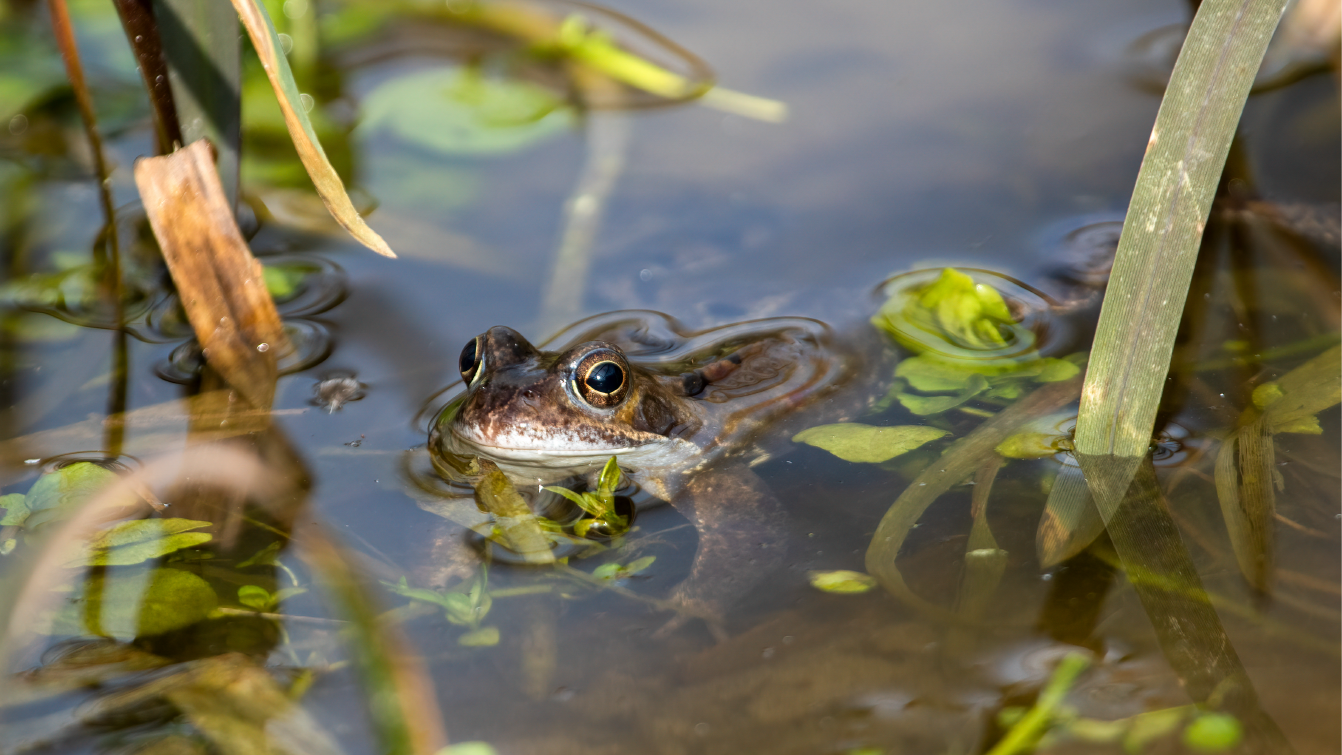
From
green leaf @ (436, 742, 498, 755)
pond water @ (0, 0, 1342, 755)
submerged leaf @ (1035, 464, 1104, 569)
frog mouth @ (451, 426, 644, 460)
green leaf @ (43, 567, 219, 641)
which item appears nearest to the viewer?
green leaf @ (436, 742, 498, 755)

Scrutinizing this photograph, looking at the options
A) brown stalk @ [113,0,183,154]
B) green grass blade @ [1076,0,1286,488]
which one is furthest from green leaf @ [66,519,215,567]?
green grass blade @ [1076,0,1286,488]

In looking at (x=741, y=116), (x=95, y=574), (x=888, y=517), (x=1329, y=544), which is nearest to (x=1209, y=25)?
(x=1329, y=544)

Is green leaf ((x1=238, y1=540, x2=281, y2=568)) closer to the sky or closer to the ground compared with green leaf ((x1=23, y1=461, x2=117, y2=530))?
closer to the sky

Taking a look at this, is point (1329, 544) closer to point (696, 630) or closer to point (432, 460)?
point (696, 630)

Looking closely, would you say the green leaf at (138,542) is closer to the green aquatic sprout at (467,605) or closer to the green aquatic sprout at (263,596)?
the green aquatic sprout at (263,596)

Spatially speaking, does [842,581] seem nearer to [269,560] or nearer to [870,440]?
[870,440]

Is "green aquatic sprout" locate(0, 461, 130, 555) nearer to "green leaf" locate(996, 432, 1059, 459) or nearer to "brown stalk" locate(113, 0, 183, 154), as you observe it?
"brown stalk" locate(113, 0, 183, 154)

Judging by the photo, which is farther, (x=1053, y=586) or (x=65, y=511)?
(x=65, y=511)
